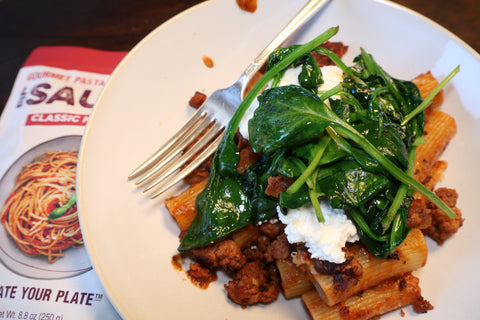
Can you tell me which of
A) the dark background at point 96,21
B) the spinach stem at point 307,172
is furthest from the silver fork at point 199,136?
the dark background at point 96,21

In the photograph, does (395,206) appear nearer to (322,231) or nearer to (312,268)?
(322,231)

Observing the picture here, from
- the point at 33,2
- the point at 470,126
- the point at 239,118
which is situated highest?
the point at 470,126

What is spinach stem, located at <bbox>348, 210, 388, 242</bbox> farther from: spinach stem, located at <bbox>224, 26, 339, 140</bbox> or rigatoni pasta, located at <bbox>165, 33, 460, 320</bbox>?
spinach stem, located at <bbox>224, 26, 339, 140</bbox>

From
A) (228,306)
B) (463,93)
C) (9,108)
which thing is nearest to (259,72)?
(463,93)

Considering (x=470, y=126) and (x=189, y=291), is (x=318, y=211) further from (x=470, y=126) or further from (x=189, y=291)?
(x=470, y=126)

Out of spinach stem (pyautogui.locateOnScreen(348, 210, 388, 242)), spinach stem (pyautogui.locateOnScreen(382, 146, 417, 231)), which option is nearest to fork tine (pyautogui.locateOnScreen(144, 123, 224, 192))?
spinach stem (pyautogui.locateOnScreen(348, 210, 388, 242))

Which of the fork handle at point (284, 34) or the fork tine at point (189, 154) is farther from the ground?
the fork handle at point (284, 34)

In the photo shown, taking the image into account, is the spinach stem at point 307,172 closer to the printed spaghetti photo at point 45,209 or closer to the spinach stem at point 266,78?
the spinach stem at point 266,78
